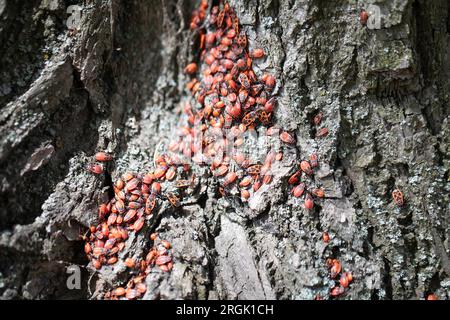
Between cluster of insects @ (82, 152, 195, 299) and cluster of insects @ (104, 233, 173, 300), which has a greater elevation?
cluster of insects @ (82, 152, 195, 299)

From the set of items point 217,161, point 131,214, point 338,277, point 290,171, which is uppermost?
point 217,161

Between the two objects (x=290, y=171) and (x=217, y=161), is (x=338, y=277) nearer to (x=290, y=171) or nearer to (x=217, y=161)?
(x=290, y=171)

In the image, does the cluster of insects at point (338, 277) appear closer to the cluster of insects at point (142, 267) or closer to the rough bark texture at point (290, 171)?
the rough bark texture at point (290, 171)

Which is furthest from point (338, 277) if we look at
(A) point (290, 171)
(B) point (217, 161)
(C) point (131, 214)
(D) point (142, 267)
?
(C) point (131, 214)

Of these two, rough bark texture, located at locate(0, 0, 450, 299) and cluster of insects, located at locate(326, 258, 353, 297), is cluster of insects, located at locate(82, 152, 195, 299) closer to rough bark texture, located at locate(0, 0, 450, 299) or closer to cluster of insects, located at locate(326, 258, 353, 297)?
rough bark texture, located at locate(0, 0, 450, 299)

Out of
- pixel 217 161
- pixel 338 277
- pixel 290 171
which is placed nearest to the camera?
pixel 338 277

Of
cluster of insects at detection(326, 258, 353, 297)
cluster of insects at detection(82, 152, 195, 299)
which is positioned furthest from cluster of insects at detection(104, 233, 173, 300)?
cluster of insects at detection(326, 258, 353, 297)

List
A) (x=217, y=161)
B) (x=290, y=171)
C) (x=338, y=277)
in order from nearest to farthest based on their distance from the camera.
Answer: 1. (x=338, y=277)
2. (x=290, y=171)
3. (x=217, y=161)

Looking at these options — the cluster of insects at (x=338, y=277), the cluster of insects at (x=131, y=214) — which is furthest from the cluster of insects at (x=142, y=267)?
the cluster of insects at (x=338, y=277)
